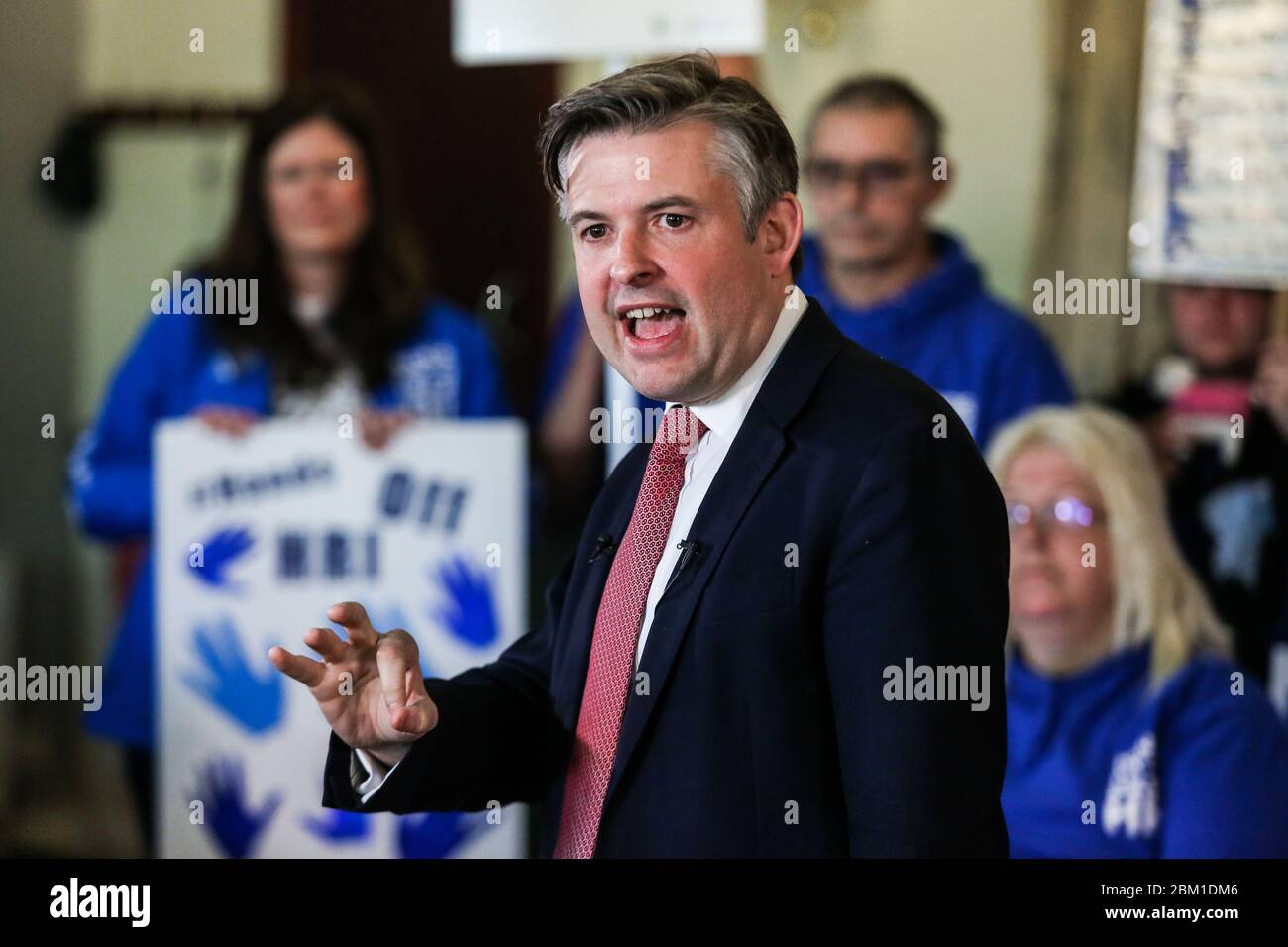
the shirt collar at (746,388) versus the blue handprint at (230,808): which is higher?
the shirt collar at (746,388)

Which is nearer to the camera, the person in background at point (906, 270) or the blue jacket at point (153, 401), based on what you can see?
the person in background at point (906, 270)

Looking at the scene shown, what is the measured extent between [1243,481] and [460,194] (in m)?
1.95

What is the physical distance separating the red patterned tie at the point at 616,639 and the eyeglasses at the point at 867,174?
6.08 ft

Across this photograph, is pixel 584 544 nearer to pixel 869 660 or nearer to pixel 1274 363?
pixel 869 660

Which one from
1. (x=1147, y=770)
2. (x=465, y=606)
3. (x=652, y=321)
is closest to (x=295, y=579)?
(x=465, y=606)

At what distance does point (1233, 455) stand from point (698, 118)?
2463 mm

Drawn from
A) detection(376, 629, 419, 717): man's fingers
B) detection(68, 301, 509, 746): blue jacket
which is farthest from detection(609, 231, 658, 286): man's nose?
detection(68, 301, 509, 746): blue jacket

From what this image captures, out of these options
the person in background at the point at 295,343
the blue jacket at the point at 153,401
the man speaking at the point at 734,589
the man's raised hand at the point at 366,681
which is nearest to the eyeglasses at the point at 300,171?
the person in background at the point at 295,343

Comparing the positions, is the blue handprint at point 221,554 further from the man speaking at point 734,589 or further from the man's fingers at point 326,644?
the man's fingers at point 326,644

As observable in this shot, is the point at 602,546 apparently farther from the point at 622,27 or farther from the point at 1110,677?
the point at 622,27

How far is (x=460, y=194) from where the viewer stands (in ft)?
12.9

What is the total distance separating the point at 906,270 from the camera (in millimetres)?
3521

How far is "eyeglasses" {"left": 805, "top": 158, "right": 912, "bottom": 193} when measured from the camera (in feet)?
11.4

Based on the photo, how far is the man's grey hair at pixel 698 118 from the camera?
158 centimetres
